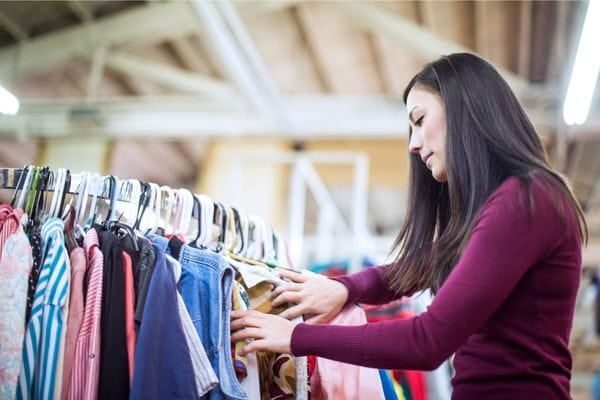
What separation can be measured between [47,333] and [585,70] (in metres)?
3.07

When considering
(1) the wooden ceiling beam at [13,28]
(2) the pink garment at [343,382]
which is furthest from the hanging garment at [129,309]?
(1) the wooden ceiling beam at [13,28]

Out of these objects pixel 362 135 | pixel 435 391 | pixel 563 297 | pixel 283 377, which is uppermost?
pixel 362 135

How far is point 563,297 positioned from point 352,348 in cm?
45

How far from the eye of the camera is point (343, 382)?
4.98 feet

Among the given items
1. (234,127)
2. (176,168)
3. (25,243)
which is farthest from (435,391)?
(176,168)

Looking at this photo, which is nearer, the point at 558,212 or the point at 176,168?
the point at 558,212

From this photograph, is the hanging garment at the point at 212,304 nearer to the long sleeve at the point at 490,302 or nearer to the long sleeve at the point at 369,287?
the long sleeve at the point at 490,302

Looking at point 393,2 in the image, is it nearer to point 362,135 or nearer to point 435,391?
point 362,135

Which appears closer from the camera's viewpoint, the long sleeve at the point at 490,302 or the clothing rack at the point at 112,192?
the long sleeve at the point at 490,302

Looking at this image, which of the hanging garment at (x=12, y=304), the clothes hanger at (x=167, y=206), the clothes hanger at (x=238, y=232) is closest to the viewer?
the hanging garment at (x=12, y=304)

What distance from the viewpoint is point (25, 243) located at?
120 centimetres

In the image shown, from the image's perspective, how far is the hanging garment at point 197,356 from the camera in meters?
1.19

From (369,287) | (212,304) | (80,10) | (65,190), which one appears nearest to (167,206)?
(65,190)

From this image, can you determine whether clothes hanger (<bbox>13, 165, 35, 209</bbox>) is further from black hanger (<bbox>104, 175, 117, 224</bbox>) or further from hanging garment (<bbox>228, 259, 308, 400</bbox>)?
hanging garment (<bbox>228, 259, 308, 400</bbox>)
